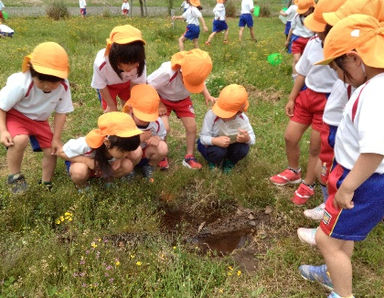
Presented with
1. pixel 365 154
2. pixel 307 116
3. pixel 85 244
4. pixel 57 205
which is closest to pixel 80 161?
pixel 57 205

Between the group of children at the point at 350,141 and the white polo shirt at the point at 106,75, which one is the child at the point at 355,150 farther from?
the white polo shirt at the point at 106,75

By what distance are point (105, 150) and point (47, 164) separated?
0.69 meters

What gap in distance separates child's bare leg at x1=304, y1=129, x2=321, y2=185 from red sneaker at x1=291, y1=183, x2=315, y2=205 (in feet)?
0.26

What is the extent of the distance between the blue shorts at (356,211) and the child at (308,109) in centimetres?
114

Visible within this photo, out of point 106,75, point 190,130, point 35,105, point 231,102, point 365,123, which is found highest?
point 365,123

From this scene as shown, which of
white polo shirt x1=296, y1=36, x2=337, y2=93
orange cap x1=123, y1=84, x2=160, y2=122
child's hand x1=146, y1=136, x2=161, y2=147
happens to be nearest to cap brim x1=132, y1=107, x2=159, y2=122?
orange cap x1=123, y1=84, x2=160, y2=122

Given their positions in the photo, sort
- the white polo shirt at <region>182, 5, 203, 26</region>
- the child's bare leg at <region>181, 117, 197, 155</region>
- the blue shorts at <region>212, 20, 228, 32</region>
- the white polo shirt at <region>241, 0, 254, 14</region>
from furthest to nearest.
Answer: the white polo shirt at <region>241, 0, 254, 14</region>, the blue shorts at <region>212, 20, 228, 32</region>, the white polo shirt at <region>182, 5, 203, 26</region>, the child's bare leg at <region>181, 117, 197, 155</region>

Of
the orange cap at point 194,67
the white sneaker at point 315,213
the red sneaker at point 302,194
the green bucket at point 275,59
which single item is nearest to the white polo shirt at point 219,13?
the green bucket at point 275,59

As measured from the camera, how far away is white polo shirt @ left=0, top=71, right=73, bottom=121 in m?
2.82

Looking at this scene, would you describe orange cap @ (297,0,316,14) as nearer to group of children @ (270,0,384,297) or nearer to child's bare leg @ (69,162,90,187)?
group of children @ (270,0,384,297)

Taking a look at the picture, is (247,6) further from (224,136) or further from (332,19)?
(332,19)

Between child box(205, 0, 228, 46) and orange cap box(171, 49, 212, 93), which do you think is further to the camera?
child box(205, 0, 228, 46)

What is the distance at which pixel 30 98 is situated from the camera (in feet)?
9.68

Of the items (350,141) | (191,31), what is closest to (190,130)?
(350,141)
